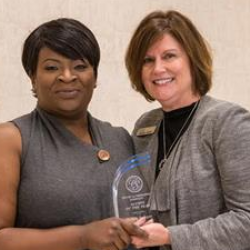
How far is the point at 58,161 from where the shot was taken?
3.94ft

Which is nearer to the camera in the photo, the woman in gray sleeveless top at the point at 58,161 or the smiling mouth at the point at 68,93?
the woman in gray sleeveless top at the point at 58,161

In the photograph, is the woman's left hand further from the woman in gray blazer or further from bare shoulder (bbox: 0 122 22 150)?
bare shoulder (bbox: 0 122 22 150)

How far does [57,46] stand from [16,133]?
0.73 feet

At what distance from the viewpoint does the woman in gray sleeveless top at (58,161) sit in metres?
1.13

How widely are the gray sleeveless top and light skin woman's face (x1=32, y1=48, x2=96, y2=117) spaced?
0.04 metres

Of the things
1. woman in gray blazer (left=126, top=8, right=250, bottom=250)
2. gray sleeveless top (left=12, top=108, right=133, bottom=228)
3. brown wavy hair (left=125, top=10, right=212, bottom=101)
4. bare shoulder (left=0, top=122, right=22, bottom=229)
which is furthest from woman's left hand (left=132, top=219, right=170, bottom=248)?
brown wavy hair (left=125, top=10, right=212, bottom=101)

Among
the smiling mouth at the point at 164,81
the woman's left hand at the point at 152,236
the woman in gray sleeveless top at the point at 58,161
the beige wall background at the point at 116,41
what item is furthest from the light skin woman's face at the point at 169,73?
the beige wall background at the point at 116,41

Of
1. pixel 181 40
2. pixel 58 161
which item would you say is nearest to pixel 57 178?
pixel 58 161

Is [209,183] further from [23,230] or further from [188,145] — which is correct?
[23,230]

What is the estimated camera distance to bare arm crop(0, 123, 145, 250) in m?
1.08

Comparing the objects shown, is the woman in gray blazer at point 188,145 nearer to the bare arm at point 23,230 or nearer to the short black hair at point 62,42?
the bare arm at point 23,230

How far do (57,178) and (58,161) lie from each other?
0.04 meters

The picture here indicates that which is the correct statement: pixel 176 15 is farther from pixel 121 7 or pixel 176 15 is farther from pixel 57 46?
pixel 121 7

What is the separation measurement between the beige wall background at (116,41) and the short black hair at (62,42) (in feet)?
1.68
